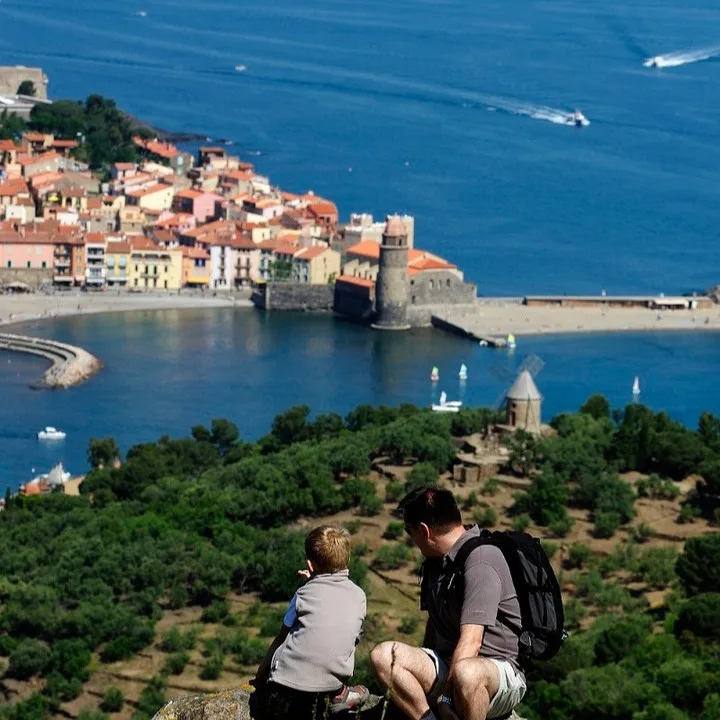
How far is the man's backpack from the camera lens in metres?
3.92

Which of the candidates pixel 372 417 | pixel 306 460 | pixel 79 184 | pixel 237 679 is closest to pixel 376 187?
pixel 79 184

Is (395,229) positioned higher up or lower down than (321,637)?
higher up

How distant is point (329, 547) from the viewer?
13.2 ft

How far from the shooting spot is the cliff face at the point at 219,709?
3893 millimetres

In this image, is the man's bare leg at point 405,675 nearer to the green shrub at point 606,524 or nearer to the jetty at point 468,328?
the green shrub at point 606,524

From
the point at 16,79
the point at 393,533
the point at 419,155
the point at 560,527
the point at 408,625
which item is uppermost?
the point at 16,79

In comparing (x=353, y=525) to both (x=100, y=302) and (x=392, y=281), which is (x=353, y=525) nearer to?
(x=392, y=281)

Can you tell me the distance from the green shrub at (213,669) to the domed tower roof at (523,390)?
5.54 metres

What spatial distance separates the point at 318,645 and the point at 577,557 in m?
13.1

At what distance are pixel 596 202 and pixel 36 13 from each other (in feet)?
150

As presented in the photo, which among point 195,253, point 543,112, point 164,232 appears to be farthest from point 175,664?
point 543,112

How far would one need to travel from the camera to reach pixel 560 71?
78.2 meters

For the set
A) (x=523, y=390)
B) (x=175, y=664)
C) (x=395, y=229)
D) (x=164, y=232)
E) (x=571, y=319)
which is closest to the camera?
(x=175, y=664)

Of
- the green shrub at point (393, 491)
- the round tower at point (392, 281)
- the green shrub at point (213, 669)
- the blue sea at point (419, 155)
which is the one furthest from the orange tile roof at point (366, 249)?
the green shrub at point (213, 669)
